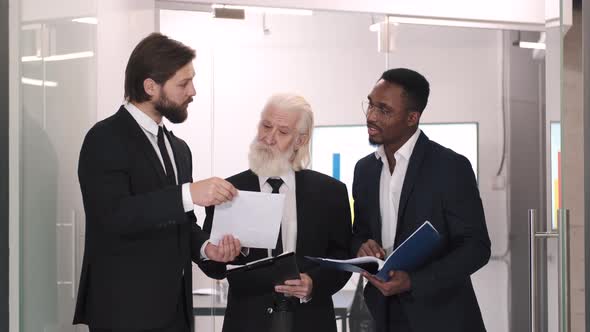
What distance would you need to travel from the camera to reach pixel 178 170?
8.91ft

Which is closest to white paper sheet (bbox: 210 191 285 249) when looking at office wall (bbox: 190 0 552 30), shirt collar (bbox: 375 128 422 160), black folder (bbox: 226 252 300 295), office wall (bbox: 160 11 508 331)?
black folder (bbox: 226 252 300 295)

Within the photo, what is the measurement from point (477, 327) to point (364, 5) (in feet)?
7.00

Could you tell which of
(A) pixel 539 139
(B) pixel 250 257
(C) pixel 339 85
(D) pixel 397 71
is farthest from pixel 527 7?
(B) pixel 250 257

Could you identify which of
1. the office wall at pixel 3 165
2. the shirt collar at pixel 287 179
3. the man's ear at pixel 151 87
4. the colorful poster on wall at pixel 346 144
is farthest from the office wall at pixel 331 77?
the office wall at pixel 3 165

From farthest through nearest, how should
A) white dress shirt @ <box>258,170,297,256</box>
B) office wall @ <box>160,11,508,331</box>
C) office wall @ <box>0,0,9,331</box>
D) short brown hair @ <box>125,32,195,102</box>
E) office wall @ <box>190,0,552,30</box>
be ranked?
office wall @ <box>190,0,552,30</box>, office wall @ <box>160,11,508,331</box>, white dress shirt @ <box>258,170,297,256</box>, short brown hair @ <box>125,32,195,102</box>, office wall @ <box>0,0,9,331</box>

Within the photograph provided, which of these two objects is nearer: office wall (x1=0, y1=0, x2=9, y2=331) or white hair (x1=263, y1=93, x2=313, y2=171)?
office wall (x1=0, y1=0, x2=9, y2=331)

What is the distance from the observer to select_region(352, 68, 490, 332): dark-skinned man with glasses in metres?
2.92

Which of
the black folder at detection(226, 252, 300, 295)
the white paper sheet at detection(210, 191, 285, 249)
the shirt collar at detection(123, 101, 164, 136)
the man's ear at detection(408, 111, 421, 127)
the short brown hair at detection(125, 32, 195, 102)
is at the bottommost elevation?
the black folder at detection(226, 252, 300, 295)

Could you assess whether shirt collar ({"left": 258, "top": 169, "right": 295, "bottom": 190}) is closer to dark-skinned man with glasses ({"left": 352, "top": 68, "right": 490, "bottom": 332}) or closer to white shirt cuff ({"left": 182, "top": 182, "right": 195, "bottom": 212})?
dark-skinned man with glasses ({"left": 352, "top": 68, "right": 490, "bottom": 332})

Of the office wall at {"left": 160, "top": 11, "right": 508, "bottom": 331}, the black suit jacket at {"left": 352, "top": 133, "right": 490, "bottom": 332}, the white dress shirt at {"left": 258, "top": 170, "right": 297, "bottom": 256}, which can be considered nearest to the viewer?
the black suit jacket at {"left": 352, "top": 133, "right": 490, "bottom": 332}

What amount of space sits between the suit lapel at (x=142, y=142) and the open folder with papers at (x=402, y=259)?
1.88ft

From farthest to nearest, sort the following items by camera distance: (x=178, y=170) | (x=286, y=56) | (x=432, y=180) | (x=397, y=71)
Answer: (x=286, y=56)
(x=397, y=71)
(x=432, y=180)
(x=178, y=170)

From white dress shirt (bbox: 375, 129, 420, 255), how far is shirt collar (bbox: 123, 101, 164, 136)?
0.97 metres

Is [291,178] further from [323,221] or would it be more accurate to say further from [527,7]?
[527,7]
